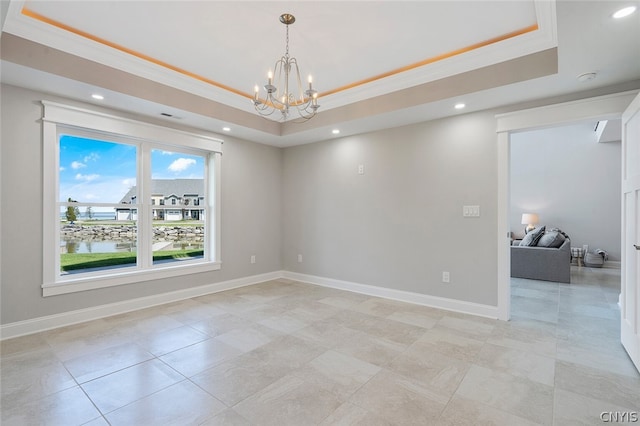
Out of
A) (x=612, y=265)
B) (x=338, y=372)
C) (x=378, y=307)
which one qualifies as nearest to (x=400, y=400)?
(x=338, y=372)

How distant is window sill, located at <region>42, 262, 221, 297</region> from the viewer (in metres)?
3.13

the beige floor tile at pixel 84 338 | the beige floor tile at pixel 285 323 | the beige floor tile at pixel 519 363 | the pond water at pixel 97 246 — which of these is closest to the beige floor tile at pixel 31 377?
the beige floor tile at pixel 84 338

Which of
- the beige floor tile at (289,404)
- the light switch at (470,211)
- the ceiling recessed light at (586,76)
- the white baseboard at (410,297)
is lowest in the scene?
the beige floor tile at (289,404)

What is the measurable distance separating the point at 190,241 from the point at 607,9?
4869 mm

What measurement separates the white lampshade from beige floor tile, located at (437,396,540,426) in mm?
6941

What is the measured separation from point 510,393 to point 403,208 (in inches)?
97.8

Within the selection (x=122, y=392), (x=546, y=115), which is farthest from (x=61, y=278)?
(x=546, y=115)

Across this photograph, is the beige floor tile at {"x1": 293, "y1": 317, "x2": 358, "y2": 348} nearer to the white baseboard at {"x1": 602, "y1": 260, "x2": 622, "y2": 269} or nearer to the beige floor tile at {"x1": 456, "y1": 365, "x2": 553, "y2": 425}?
the beige floor tile at {"x1": 456, "y1": 365, "x2": 553, "y2": 425}

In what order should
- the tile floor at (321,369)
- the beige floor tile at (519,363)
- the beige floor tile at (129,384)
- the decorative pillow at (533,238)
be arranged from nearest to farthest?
the tile floor at (321,369), the beige floor tile at (129,384), the beige floor tile at (519,363), the decorative pillow at (533,238)

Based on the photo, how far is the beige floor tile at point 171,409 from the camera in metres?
1.73

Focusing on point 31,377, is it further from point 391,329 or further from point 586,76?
point 586,76

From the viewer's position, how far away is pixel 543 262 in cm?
531

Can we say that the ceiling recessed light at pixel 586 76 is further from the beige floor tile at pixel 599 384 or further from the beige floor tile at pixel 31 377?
the beige floor tile at pixel 31 377

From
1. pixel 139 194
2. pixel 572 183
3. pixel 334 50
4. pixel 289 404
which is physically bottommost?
pixel 289 404
